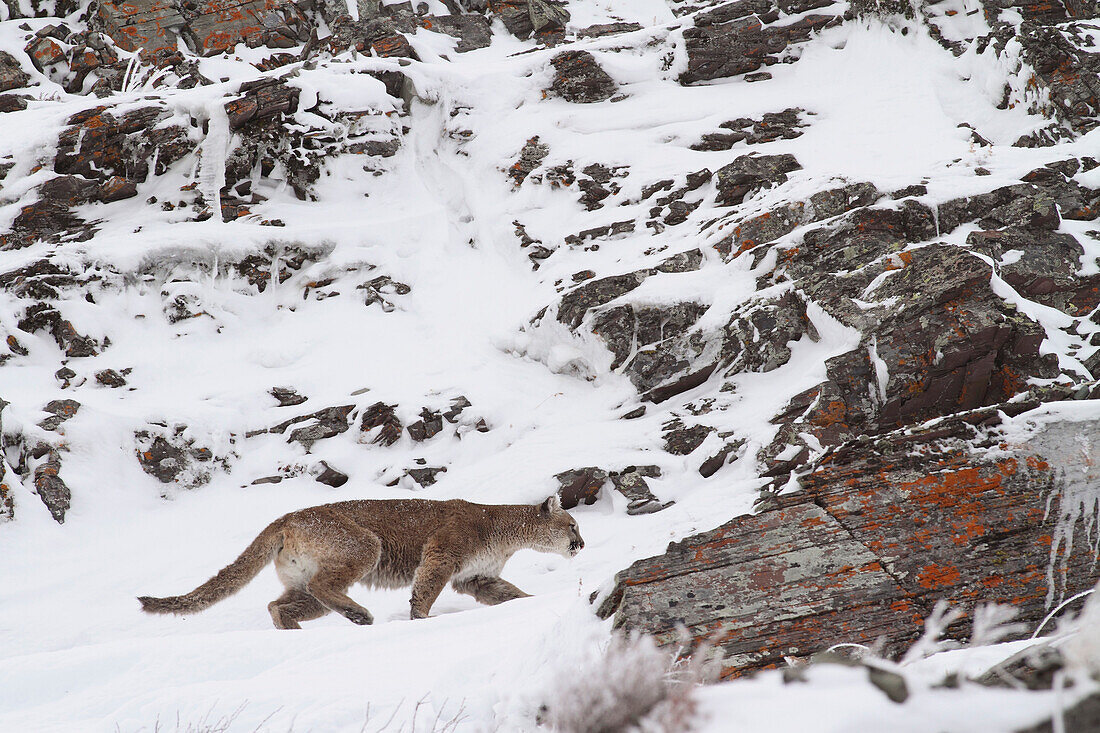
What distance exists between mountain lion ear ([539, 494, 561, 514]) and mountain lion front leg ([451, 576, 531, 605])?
0.91 meters

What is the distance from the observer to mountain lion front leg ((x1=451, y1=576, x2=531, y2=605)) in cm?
794

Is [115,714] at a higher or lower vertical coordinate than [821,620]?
lower

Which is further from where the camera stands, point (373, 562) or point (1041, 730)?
point (373, 562)

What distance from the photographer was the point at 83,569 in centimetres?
902

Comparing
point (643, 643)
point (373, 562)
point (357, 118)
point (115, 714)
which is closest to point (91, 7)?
point (357, 118)

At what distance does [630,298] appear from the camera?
1194cm

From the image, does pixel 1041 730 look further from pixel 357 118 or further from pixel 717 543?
pixel 357 118

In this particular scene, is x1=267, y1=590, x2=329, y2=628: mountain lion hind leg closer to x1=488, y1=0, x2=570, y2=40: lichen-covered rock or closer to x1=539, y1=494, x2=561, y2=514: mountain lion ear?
x1=539, y1=494, x2=561, y2=514: mountain lion ear

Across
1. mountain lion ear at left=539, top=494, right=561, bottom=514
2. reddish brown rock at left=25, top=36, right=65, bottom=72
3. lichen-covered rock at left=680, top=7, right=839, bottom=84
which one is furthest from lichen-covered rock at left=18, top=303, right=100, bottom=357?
lichen-covered rock at left=680, top=7, right=839, bottom=84

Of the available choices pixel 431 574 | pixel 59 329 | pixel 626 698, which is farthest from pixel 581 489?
pixel 59 329

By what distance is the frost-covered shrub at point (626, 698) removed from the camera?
2.35 meters

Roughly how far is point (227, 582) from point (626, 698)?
5.09 meters

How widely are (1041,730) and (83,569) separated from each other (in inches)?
395

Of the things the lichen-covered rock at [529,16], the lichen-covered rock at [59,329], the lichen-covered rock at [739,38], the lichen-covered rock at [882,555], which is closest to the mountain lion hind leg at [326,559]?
the lichen-covered rock at [882,555]
